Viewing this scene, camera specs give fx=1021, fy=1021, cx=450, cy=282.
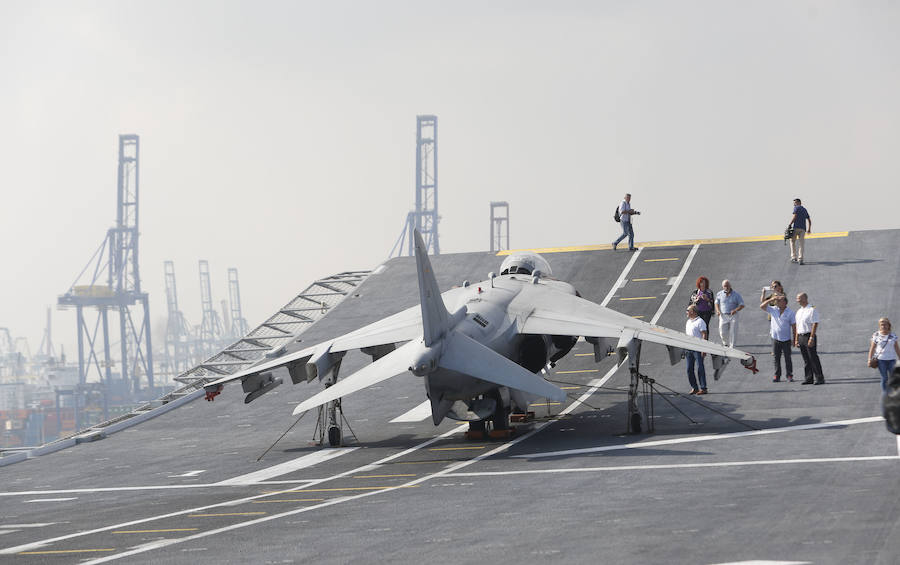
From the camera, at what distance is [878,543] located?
38.3ft

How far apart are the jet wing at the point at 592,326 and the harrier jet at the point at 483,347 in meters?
0.03

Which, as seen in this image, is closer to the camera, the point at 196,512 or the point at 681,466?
the point at 196,512

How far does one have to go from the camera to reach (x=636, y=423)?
79.2 feet

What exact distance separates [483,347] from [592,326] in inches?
175

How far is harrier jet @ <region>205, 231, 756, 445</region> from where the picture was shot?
71.9 feet

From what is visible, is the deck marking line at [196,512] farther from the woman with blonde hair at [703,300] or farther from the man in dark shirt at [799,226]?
the man in dark shirt at [799,226]

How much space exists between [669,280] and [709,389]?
13.3 metres

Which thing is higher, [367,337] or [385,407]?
[367,337]

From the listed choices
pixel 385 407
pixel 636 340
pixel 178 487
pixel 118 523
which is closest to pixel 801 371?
pixel 636 340

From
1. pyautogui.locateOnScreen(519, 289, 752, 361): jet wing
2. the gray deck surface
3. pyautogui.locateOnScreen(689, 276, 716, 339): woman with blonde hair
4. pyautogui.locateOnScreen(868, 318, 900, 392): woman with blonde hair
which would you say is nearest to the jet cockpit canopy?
pyautogui.locateOnScreen(519, 289, 752, 361): jet wing

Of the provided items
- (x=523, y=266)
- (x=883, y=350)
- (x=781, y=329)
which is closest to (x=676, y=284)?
(x=523, y=266)

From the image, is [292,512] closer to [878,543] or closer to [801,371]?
[878,543]

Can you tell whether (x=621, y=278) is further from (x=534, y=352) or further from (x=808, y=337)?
(x=534, y=352)

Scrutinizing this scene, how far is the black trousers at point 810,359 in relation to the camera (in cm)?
2756
